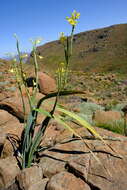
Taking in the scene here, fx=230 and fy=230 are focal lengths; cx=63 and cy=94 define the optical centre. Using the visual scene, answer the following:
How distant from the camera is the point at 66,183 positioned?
2.29 m

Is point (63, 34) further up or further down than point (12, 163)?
further up

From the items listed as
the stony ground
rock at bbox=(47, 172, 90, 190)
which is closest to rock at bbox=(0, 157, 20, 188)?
the stony ground

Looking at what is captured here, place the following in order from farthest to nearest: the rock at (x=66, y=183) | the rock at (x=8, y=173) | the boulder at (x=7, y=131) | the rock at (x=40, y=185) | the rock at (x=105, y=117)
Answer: the rock at (x=105, y=117)
the boulder at (x=7, y=131)
the rock at (x=8, y=173)
the rock at (x=40, y=185)
the rock at (x=66, y=183)

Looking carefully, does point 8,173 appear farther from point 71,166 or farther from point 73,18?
point 73,18

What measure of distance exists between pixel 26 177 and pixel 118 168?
38.5 inches

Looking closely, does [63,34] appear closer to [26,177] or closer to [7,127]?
[26,177]

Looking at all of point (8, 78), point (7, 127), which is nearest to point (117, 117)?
Result: point (7, 127)

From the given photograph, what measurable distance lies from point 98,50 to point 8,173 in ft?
194

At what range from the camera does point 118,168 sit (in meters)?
2.38

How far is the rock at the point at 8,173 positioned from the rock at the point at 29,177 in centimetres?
17

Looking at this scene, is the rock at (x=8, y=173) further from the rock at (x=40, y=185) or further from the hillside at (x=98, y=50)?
the hillside at (x=98, y=50)

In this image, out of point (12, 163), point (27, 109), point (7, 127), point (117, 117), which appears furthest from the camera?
point (117, 117)

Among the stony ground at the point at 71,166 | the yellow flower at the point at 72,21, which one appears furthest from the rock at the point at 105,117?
the yellow flower at the point at 72,21

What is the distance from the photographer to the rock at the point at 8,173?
8.71 ft
